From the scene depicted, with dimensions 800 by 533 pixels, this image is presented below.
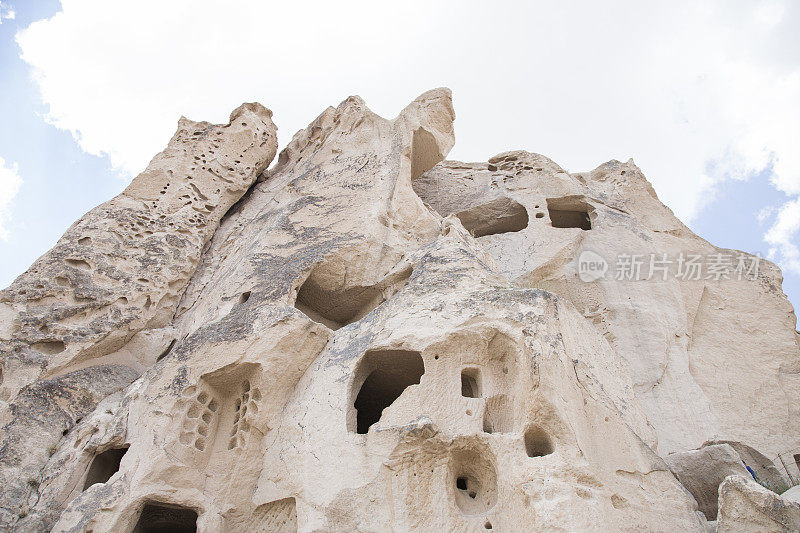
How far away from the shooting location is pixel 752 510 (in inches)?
135

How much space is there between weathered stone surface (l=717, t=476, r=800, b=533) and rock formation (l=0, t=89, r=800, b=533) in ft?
0.04

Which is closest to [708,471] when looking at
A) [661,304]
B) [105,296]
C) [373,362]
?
[661,304]

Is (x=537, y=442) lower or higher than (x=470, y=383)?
lower

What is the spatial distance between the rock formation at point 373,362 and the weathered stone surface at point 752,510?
0.5 inches

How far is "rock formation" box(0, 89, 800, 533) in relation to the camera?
159 inches

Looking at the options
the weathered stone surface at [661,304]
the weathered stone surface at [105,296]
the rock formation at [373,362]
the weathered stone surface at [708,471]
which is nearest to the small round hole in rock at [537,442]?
the rock formation at [373,362]

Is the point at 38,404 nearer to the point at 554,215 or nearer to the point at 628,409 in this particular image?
the point at 628,409

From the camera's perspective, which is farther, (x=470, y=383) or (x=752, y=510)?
(x=470, y=383)

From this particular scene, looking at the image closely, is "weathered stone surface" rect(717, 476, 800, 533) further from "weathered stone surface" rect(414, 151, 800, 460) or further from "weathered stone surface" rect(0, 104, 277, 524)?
"weathered stone surface" rect(0, 104, 277, 524)

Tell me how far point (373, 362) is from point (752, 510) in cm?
278

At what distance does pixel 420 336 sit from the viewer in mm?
4680

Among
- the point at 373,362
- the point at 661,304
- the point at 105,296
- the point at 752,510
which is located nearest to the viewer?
the point at 752,510

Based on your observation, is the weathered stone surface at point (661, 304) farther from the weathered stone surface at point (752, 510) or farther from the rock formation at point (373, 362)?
the weathered stone surface at point (752, 510)

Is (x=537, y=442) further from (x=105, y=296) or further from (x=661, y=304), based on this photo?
(x=105, y=296)
